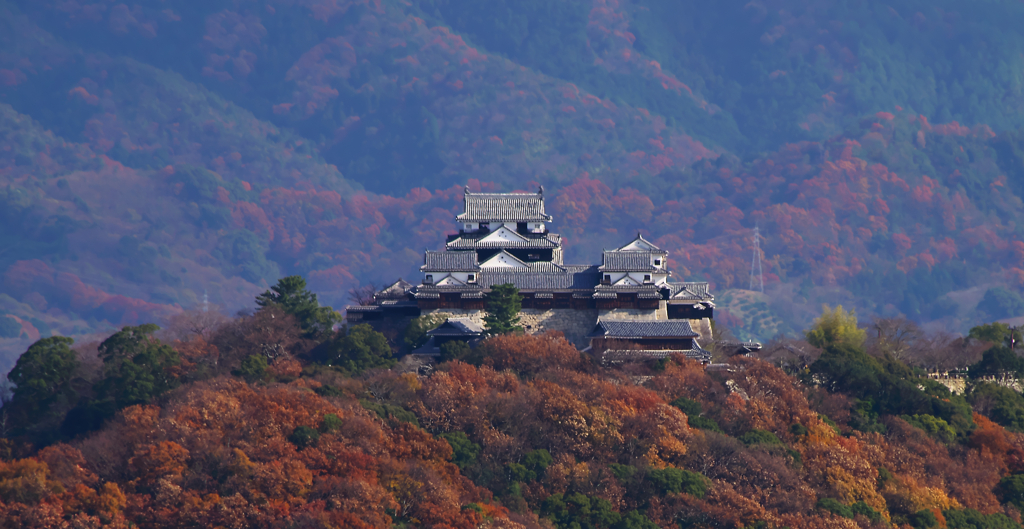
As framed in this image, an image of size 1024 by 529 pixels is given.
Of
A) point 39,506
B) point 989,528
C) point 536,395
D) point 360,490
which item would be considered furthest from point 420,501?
point 989,528

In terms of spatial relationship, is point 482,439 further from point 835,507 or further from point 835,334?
point 835,334

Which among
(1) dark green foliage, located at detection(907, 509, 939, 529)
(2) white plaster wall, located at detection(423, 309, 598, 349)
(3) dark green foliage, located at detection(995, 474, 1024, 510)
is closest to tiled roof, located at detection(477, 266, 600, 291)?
(2) white plaster wall, located at detection(423, 309, 598, 349)

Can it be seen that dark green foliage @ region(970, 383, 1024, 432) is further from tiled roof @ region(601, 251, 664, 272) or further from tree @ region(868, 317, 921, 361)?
tiled roof @ region(601, 251, 664, 272)

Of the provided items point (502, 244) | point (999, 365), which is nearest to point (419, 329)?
point (502, 244)

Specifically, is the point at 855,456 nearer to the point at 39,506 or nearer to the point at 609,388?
the point at 609,388

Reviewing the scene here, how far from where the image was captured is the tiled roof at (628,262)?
63188 millimetres

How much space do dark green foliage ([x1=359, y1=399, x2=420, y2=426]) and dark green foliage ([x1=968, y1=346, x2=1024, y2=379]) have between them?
28.9m

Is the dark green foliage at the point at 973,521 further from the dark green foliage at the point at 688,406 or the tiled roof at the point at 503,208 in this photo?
the tiled roof at the point at 503,208

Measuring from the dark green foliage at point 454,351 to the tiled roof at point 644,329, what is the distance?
5848mm

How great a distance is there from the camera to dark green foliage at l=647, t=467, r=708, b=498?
162 ft

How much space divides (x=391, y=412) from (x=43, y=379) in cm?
1681

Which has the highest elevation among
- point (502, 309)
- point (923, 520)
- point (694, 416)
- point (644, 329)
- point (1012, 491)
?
point (502, 309)

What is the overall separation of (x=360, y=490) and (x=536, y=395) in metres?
9.82

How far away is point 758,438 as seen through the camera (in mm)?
53406
